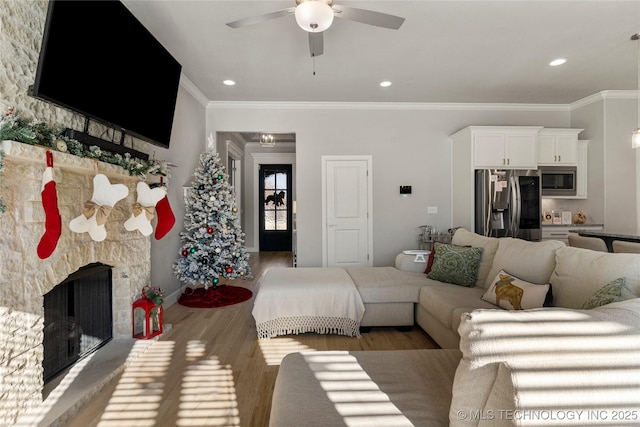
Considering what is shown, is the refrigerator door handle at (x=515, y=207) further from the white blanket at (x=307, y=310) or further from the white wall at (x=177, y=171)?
the white wall at (x=177, y=171)

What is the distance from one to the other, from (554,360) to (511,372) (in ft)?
0.41

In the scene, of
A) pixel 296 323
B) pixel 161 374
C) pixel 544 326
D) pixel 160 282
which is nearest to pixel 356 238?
pixel 296 323

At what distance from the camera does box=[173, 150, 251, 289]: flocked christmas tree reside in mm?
4129

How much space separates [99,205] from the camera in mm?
2283

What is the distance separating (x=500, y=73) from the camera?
4.01 metres

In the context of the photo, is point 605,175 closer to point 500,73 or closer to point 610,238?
point 610,238

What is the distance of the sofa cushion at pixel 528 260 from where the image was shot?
2373 mm

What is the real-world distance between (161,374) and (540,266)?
9.51ft

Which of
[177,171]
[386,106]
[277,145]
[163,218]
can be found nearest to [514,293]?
[163,218]

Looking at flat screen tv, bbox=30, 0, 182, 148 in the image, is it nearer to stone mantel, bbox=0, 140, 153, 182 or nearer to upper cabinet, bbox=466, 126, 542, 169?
stone mantel, bbox=0, 140, 153, 182

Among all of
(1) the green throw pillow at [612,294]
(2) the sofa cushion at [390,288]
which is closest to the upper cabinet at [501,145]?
(2) the sofa cushion at [390,288]

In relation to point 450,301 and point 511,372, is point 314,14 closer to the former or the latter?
point 511,372

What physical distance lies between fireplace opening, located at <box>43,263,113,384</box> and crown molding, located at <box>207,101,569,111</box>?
322cm

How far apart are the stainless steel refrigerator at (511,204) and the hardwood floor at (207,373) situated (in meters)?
2.30
